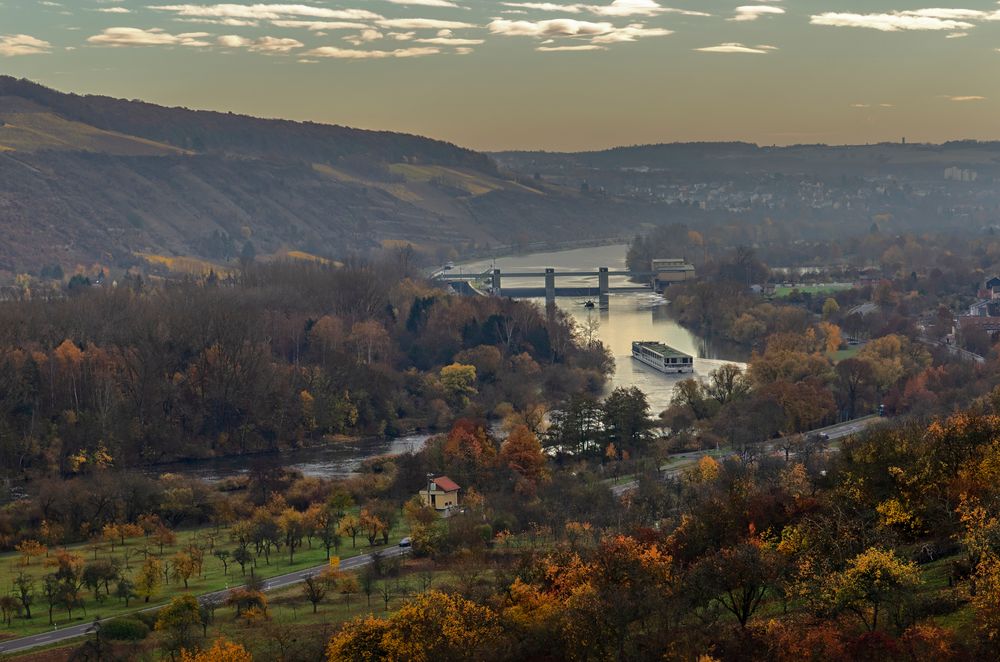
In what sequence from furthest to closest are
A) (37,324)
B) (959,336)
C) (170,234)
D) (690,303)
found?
(170,234) → (690,303) → (959,336) → (37,324)

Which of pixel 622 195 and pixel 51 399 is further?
pixel 622 195

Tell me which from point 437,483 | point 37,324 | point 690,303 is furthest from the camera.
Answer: point 690,303

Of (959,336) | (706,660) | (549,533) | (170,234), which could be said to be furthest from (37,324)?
(170,234)

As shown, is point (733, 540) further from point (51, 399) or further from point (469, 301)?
point (469, 301)

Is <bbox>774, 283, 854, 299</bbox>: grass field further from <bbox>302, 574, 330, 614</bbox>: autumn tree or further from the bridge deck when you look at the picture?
<bbox>302, 574, 330, 614</bbox>: autumn tree

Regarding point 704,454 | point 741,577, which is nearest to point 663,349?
point 704,454

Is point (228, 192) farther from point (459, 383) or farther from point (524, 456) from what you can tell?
point (524, 456)

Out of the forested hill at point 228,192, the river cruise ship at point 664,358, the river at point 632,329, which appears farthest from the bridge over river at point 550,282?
the river cruise ship at point 664,358
